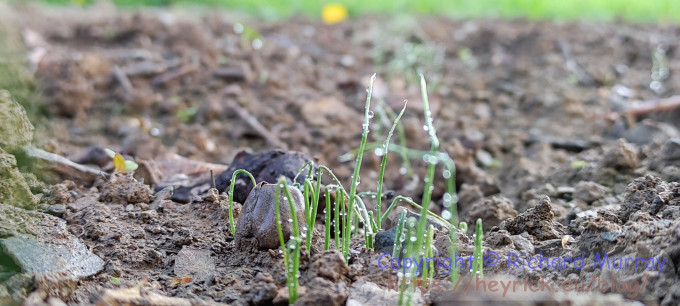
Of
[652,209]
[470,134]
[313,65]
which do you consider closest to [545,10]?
[313,65]

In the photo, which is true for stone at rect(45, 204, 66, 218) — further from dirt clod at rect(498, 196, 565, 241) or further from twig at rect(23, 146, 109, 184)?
dirt clod at rect(498, 196, 565, 241)

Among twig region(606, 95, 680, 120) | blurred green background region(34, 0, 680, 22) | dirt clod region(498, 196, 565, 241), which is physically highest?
blurred green background region(34, 0, 680, 22)

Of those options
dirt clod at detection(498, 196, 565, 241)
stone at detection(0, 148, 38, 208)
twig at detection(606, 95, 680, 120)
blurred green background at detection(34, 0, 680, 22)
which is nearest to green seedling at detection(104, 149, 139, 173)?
stone at detection(0, 148, 38, 208)

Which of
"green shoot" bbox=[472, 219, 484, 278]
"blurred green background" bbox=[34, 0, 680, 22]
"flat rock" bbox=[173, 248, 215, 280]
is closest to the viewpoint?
"green shoot" bbox=[472, 219, 484, 278]

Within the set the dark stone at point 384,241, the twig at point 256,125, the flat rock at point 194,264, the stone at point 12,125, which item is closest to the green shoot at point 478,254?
the dark stone at point 384,241

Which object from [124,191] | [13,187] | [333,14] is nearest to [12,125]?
[13,187]

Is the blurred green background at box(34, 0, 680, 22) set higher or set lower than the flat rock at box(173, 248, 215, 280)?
higher

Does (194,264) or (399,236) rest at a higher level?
(399,236)

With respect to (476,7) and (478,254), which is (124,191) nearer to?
(478,254)
